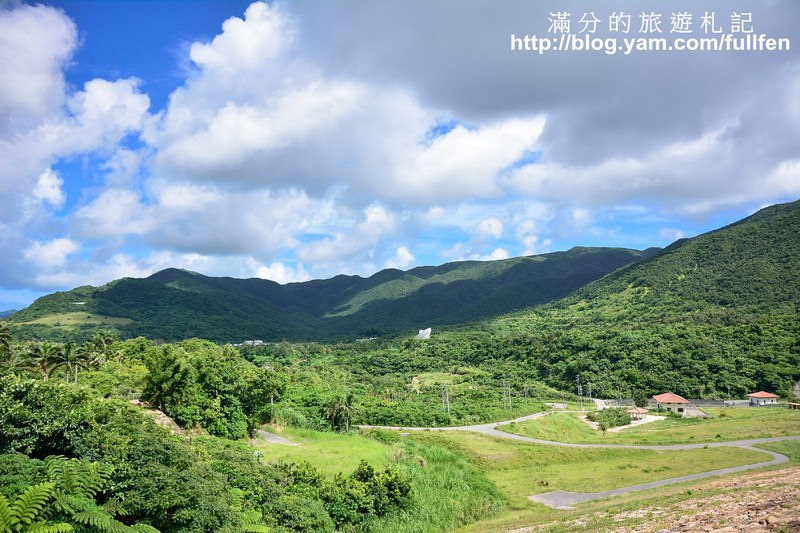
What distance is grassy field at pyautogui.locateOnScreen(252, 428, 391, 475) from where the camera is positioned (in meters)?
33.3

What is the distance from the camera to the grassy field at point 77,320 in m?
175

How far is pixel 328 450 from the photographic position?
3859cm

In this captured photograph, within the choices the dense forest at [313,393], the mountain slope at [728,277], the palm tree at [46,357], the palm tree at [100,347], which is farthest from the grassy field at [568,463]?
the mountain slope at [728,277]

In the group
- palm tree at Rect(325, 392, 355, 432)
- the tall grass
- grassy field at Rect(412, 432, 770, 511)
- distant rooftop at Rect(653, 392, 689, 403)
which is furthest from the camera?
distant rooftop at Rect(653, 392, 689, 403)

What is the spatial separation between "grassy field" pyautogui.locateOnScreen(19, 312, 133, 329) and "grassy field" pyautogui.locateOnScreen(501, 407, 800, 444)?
6729 inches

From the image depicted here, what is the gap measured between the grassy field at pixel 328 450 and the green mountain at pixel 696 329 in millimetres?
74934

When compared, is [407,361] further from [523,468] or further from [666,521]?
[666,521]

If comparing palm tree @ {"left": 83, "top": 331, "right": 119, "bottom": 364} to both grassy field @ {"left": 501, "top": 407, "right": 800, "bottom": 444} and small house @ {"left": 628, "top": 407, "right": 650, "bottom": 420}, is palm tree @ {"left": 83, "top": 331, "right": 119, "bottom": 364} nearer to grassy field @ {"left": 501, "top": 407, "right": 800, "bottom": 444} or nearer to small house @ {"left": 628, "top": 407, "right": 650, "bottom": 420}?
grassy field @ {"left": 501, "top": 407, "right": 800, "bottom": 444}

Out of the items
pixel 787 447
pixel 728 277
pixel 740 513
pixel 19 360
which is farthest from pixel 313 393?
pixel 728 277

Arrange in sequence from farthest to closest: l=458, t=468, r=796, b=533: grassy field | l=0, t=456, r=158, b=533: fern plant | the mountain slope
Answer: the mountain slope → l=458, t=468, r=796, b=533: grassy field → l=0, t=456, r=158, b=533: fern plant

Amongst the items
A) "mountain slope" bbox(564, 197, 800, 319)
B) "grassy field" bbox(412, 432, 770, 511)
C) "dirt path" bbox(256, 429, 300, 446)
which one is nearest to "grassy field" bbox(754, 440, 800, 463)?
"grassy field" bbox(412, 432, 770, 511)

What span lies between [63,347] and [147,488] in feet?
165

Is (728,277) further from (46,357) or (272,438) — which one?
(46,357)

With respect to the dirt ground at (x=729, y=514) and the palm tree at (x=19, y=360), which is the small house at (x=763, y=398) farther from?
the palm tree at (x=19, y=360)
